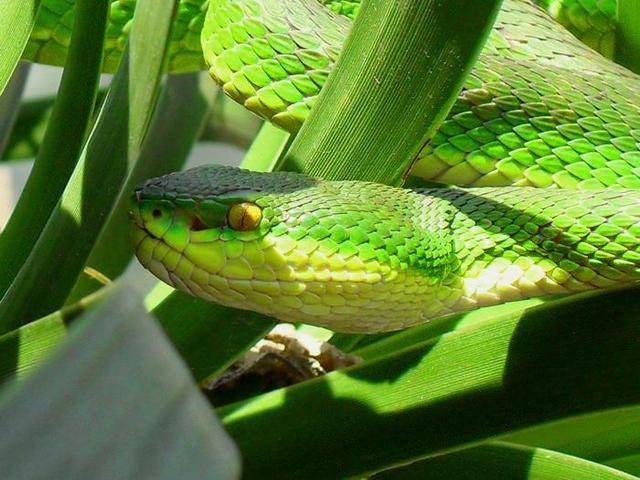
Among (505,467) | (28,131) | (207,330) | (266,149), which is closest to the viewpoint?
(505,467)

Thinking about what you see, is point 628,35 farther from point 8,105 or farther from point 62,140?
point 8,105

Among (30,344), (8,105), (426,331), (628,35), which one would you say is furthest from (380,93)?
(8,105)

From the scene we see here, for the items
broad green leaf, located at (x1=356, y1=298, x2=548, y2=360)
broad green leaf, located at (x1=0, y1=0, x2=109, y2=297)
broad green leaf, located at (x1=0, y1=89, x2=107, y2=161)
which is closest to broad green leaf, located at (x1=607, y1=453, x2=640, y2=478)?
broad green leaf, located at (x1=356, y1=298, x2=548, y2=360)

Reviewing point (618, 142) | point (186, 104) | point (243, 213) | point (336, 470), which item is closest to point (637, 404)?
point (336, 470)

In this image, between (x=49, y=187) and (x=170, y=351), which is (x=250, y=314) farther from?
(x=170, y=351)

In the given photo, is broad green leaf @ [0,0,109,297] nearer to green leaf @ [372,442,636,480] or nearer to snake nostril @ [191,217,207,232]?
snake nostril @ [191,217,207,232]

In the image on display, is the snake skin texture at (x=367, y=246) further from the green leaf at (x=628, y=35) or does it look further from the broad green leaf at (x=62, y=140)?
the green leaf at (x=628, y=35)

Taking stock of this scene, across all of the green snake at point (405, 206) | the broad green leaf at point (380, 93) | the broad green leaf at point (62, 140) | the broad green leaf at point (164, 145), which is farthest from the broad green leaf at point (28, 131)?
the broad green leaf at point (380, 93)
